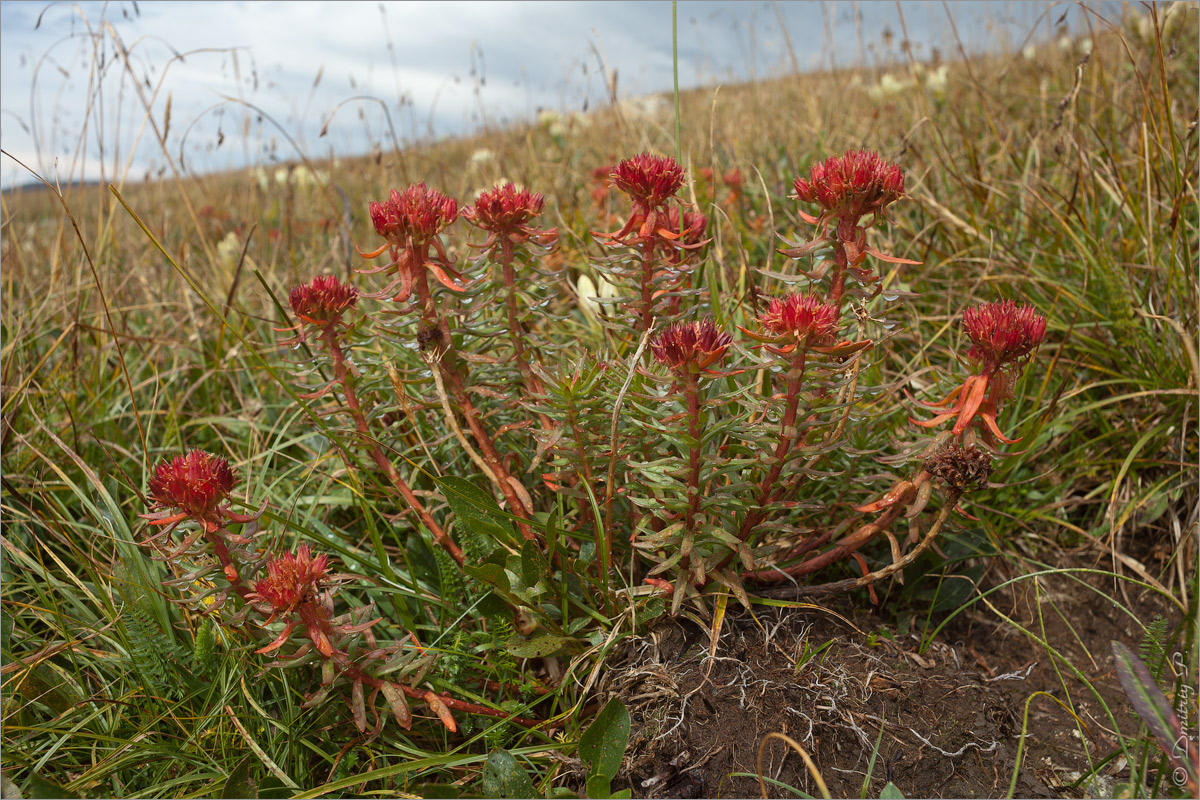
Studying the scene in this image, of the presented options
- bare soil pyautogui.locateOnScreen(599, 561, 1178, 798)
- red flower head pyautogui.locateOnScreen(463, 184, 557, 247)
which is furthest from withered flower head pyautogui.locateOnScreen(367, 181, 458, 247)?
bare soil pyautogui.locateOnScreen(599, 561, 1178, 798)

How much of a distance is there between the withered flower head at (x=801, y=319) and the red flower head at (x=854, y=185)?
8.6 inches

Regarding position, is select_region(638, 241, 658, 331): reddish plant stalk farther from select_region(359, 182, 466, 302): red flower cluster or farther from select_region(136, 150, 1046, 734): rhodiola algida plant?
select_region(359, 182, 466, 302): red flower cluster

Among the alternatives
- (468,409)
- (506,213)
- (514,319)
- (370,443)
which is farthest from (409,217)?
(370,443)

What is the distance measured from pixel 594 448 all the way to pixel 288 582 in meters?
0.67

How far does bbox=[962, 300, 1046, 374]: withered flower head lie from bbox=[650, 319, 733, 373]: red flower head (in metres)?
0.49

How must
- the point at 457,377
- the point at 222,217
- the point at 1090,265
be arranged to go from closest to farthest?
the point at 457,377
the point at 1090,265
the point at 222,217

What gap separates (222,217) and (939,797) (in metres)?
5.83

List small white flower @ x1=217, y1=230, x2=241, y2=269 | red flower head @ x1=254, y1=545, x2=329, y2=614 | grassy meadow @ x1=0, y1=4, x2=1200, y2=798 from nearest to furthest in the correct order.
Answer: red flower head @ x1=254, y1=545, x2=329, y2=614, grassy meadow @ x1=0, y1=4, x2=1200, y2=798, small white flower @ x1=217, y1=230, x2=241, y2=269

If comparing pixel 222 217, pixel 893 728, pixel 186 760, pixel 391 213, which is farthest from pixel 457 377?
pixel 222 217

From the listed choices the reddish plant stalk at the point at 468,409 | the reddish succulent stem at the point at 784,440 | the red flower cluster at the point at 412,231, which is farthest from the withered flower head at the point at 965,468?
the red flower cluster at the point at 412,231

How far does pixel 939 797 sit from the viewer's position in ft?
4.66

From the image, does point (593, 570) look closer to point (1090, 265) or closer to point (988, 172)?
point (1090, 265)

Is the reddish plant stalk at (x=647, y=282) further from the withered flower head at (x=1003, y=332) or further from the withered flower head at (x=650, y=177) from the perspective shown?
the withered flower head at (x=1003, y=332)

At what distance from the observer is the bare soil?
1.42 meters
